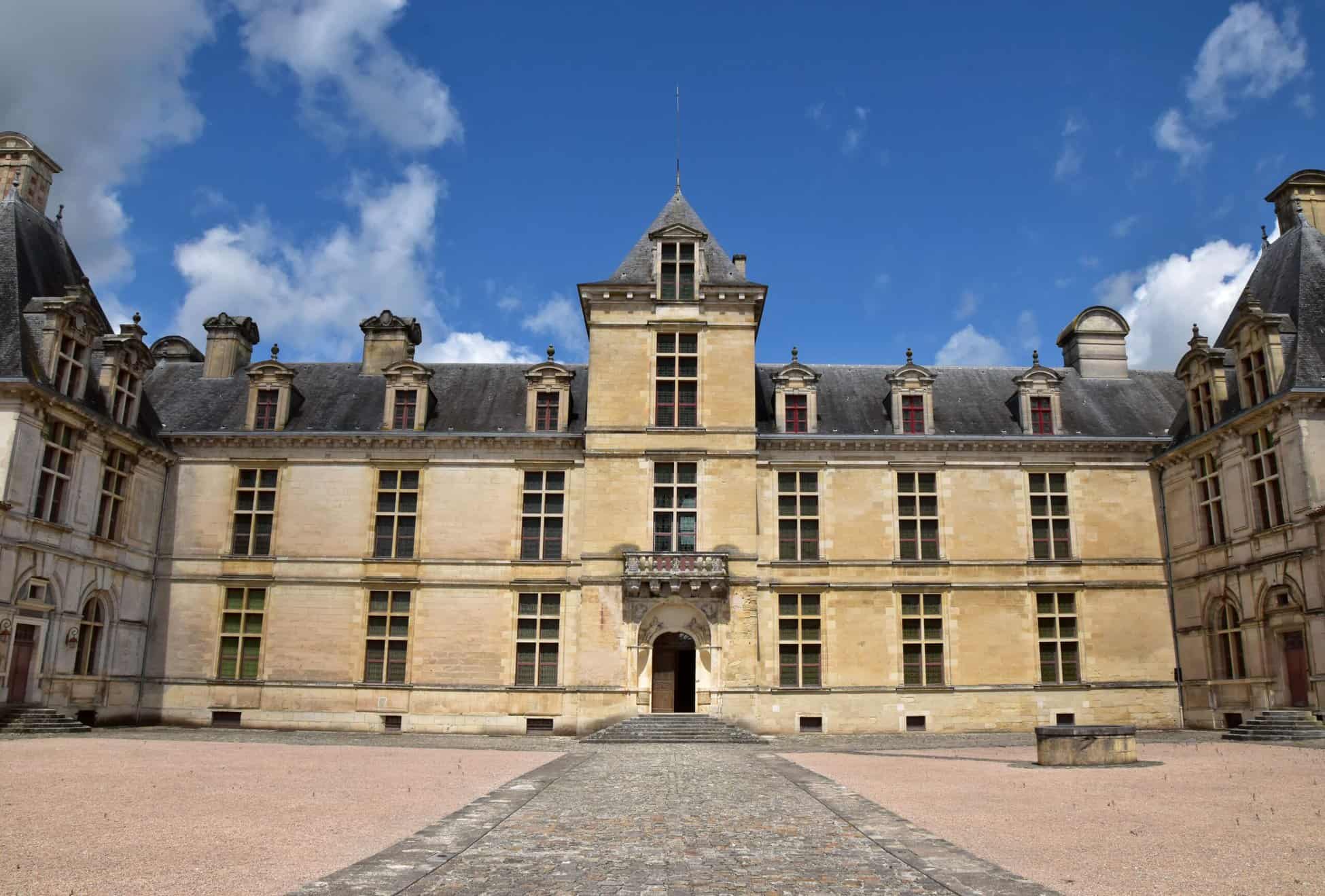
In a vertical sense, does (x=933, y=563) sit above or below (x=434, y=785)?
above

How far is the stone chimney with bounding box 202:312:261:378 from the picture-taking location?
1159 inches

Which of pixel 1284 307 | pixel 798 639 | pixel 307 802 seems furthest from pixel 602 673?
pixel 1284 307

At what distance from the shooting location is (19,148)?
25.5 metres

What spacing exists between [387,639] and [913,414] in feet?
49.5

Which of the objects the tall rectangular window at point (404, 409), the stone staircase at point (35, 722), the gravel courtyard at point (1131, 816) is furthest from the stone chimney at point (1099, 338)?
the stone staircase at point (35, 722)

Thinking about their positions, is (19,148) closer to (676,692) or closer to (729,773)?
(676,692)

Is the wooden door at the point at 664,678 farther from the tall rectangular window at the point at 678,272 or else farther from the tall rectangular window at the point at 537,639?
the tall rectangular window at the point at 678,272

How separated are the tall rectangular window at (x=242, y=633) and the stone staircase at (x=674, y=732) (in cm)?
935

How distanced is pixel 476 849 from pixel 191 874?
83.9 inches

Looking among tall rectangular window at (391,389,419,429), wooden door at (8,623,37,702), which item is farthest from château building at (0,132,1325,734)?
wooden door at (8,623,37,702)

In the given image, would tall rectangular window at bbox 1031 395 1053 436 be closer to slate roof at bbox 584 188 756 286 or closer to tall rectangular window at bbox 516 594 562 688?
slate roof at bbox 584 188 756 286

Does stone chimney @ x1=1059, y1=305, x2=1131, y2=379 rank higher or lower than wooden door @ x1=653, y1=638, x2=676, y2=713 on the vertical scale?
higher

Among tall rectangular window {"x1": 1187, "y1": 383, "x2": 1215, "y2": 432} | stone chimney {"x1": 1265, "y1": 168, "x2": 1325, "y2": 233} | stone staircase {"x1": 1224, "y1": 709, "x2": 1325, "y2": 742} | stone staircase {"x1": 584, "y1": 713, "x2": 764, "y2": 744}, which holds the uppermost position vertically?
stone chimney {"x1": 1265, "y1": 168, "x2": 1325, "y2": 233}

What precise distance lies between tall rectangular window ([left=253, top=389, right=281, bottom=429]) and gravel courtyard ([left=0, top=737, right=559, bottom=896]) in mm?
11481
